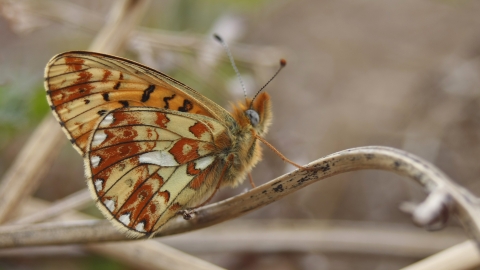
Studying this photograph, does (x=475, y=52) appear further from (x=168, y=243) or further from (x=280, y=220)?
(x=168, y=243)

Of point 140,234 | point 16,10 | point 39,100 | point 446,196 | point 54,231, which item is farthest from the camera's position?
point 39,100

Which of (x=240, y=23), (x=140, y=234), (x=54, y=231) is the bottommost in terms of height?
(x=54, y=231)

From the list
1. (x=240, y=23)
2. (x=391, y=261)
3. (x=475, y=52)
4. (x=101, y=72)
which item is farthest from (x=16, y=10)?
(x=475, y=52)

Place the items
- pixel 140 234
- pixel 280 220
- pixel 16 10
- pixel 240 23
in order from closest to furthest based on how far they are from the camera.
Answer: pixel 140 234 < pixel 16 10 < pixel 280 220 < pixel 240 23

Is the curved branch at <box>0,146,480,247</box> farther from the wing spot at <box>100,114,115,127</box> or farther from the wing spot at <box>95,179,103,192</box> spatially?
the wing spot at <box>100,114,115,127</box>

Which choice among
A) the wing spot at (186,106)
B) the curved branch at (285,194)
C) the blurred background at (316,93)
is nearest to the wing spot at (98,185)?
the curved branch at (285,194)

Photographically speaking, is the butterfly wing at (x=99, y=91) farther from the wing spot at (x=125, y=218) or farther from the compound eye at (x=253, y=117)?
the wing spot at (x=125, y=218)

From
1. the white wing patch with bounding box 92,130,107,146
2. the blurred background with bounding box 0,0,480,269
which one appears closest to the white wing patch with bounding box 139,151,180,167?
the white wing patch with bounding box 92,130,107,146
